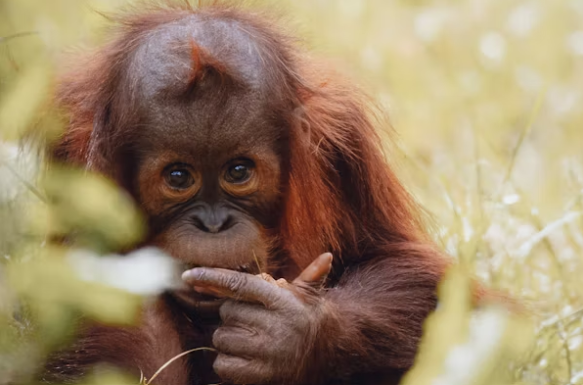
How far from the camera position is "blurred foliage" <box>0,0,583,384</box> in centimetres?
168

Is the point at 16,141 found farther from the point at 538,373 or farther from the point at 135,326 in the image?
the point at 538,373

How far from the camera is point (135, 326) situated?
113 inches

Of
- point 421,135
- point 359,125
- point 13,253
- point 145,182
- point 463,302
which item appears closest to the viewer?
point 463,302

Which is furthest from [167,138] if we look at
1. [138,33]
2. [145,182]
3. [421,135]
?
[421,135]

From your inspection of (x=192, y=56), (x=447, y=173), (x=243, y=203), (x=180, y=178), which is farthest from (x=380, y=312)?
(x=447, y=173)

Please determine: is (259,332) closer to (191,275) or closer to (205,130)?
(191,275)

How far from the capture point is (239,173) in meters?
3.02

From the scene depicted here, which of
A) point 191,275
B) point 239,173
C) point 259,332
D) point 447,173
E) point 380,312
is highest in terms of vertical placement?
point 239,173

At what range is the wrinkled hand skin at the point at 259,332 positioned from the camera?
2.72m

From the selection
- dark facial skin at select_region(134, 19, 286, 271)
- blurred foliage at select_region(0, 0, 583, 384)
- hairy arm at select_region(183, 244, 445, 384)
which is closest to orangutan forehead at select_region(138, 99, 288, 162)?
dark facial skin at select_region(134, 19, 286, 271)

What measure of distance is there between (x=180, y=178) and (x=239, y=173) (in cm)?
18

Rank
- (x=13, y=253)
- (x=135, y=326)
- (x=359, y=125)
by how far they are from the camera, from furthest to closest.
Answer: (x=359, y=125) → (x=135, y=326) → (x=13, y=253)

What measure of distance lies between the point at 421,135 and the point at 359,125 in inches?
93.5

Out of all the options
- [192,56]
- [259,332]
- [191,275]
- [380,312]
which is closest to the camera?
[191,275]
